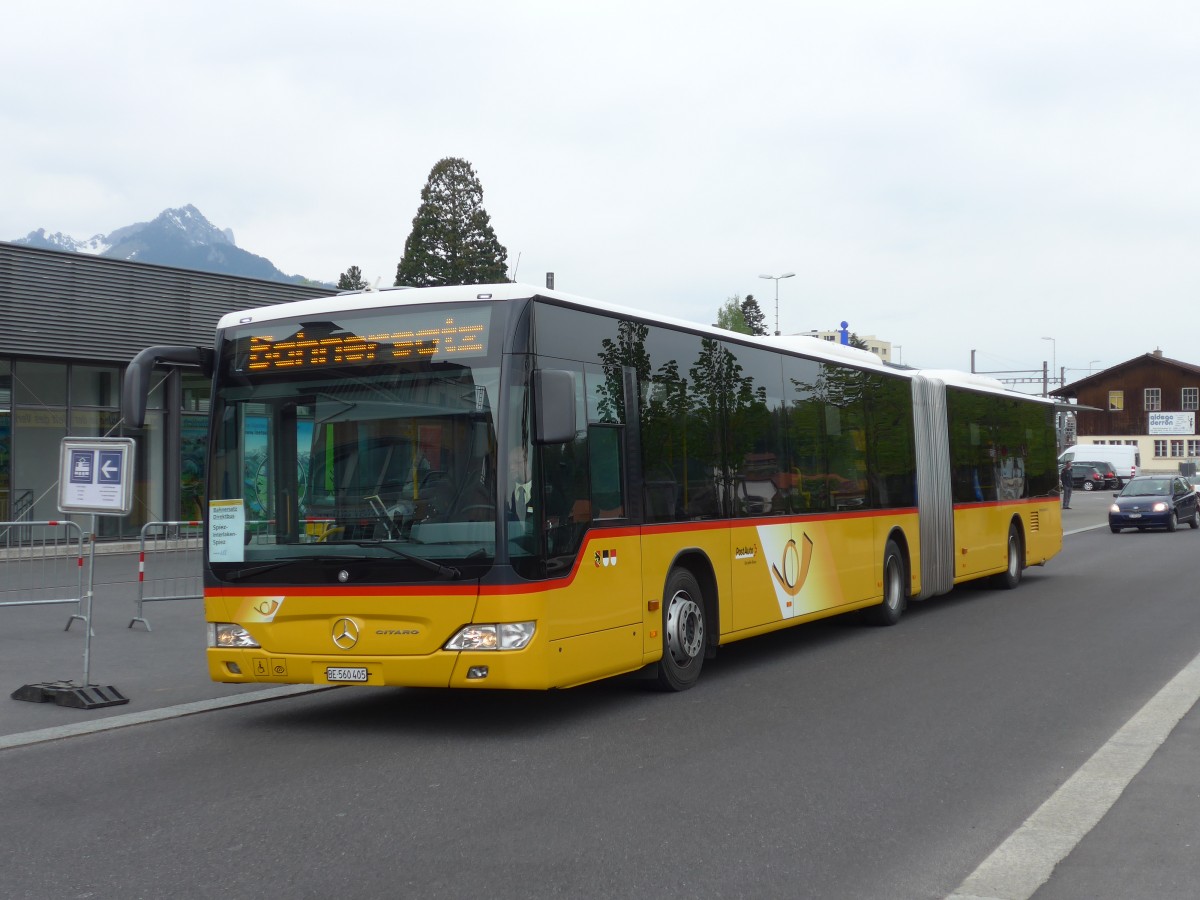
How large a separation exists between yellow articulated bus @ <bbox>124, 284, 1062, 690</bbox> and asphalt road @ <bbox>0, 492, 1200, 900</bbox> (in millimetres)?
566

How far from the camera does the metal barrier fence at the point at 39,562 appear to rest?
49.3ft

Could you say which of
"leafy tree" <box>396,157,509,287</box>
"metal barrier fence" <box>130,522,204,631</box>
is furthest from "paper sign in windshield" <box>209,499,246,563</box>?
"leafy tree" <box>396,157,509,287</box>

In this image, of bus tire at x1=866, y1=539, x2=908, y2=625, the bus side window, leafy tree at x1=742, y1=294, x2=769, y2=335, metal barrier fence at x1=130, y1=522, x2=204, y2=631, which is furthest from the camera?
leafy tree at x1=742, y1=294, x2=769, y2=335

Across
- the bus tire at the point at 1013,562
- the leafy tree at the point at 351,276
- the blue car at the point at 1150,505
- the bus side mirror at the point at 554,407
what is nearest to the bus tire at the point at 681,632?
the bus side mirror at the point at 554,407

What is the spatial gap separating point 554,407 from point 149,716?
11.9ft

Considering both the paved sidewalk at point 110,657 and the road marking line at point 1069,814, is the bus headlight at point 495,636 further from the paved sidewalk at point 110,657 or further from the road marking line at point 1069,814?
the road marking line at point 1069,814

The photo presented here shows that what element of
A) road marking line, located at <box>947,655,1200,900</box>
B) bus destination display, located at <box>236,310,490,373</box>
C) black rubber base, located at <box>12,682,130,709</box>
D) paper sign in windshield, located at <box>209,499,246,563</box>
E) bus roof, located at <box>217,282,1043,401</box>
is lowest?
road marking line, located at <box>947,655,1200,900</box>

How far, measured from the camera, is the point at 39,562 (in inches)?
603

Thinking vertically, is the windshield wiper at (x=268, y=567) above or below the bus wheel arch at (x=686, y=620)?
above

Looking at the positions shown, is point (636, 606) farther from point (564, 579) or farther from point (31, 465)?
point (31, 465)

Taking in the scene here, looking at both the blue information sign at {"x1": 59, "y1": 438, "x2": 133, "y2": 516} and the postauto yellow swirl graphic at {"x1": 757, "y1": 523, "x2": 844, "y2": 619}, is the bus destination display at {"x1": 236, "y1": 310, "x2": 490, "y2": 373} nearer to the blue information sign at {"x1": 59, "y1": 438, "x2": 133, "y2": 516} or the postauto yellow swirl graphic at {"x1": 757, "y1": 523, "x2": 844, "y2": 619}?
the blue information sign at {"x1": 59, "y1": 438, "x2": 133, "y2": 516}

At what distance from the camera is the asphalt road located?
5230 mm

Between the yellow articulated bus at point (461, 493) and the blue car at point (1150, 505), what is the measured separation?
2867 cm

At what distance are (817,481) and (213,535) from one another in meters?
6.14
